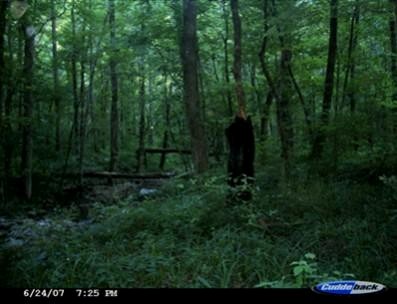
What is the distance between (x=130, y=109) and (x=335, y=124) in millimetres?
19147

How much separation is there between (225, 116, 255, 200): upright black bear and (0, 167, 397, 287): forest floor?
380 millimetres

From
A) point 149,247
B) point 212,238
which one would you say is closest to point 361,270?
point 212,238

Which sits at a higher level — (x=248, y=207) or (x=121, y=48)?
(x=121, y=48)

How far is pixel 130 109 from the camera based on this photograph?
26.1 meters

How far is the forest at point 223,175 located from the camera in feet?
15.5

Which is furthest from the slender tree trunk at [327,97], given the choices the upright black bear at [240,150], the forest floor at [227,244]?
the upright black bear at [240,150]

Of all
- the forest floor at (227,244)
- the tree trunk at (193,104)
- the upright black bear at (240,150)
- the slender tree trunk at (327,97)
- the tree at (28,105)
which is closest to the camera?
the forest floor at (227,244)

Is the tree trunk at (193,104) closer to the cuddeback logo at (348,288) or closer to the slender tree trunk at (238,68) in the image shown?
the slender tree trunk at (238,68)

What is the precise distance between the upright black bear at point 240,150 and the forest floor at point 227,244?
0.38m

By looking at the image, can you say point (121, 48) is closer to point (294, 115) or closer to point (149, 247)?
point (294, 115)

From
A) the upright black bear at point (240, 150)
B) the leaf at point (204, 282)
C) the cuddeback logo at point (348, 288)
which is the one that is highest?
the upright black bear at point (240, 150)

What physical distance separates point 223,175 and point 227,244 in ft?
8.77

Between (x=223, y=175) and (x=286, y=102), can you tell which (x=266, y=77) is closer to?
(x=286, y=102)

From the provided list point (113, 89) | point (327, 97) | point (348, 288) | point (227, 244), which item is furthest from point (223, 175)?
point (113, 89)
